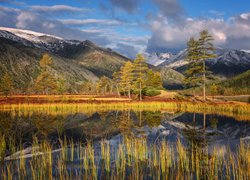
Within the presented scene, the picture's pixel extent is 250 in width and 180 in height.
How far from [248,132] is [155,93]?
187 feet

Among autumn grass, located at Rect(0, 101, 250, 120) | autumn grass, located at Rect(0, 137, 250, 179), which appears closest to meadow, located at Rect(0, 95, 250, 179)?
autumn grass, located at Rect(0, 137, 250, 179)

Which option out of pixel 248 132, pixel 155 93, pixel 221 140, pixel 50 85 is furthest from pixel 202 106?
pixel 50 85

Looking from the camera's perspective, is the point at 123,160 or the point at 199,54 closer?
the point at 123,160

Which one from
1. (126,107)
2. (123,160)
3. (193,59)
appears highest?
(193,59)

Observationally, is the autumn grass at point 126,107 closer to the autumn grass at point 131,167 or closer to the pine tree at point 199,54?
the pine tree at point 199,54

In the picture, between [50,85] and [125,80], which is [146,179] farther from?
[50,85]

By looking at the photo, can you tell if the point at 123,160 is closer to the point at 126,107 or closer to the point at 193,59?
the point at 126,107

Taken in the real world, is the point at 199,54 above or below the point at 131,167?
above

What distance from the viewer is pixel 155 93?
81438 millimetres

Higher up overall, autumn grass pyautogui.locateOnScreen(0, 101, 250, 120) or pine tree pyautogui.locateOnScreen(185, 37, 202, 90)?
pine tree pyautogui.locateOnScreen(185, 37, 202, 90)

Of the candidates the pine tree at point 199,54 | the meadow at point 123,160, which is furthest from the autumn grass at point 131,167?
the pine tree at point 199,54

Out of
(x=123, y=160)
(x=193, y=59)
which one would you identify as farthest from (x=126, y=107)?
(x=123, y=160)

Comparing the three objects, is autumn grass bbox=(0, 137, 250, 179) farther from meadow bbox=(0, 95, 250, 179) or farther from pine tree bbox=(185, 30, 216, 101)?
pine tree bbox=(185, 30, 216, 101)

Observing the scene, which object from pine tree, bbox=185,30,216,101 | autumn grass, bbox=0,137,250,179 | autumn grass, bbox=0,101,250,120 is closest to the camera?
autumn grass, bbox=0,137,250,179
